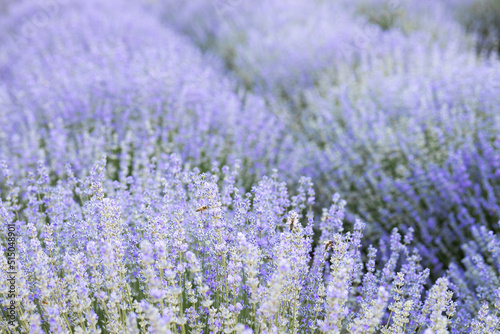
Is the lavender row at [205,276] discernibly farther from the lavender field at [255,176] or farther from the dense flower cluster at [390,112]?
the dense flower cluster at [390,112]

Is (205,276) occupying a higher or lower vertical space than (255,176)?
higher

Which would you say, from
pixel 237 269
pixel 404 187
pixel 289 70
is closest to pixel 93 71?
pixel 289 70

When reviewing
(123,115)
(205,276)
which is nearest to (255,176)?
(123,115)

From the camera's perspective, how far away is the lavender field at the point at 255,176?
1.53 meters

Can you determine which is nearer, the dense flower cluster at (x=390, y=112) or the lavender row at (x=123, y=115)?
the dense flower cluster at (x=390, y=112)

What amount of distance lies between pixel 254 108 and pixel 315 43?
196cm

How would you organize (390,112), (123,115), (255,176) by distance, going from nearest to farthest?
(255,176), (123,115), (390,112)

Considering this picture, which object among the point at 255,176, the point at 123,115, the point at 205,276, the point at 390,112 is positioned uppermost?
the point at 390,112

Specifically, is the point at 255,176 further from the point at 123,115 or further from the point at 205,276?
the point at 205,276

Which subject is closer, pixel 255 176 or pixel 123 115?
pixel 255 176

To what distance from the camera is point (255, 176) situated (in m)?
3.27

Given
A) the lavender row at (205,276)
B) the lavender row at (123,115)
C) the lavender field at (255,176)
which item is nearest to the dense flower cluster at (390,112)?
the lavender field at (255,176)

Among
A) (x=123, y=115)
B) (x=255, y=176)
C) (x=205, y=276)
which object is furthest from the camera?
(x=123, y=115)

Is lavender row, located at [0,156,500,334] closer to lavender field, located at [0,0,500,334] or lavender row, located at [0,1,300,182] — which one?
lavender field, located at [0,0,500,334]
